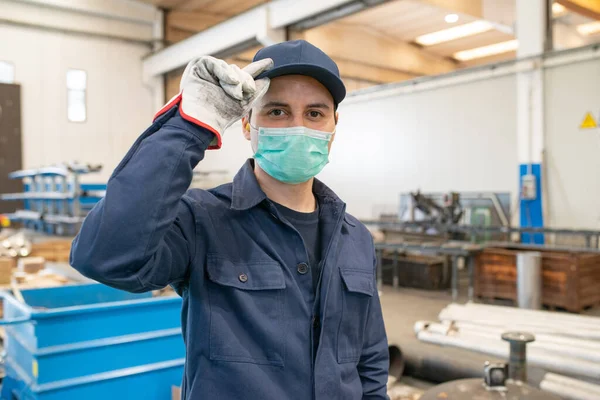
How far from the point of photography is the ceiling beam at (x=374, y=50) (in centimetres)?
987

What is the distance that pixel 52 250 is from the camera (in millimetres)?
5648

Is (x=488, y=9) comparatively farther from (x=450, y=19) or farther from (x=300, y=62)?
(x=300, y=62)

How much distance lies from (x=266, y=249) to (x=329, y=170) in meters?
7.20

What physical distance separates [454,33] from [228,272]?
11.1 metres

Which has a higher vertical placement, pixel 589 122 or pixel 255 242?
pixel 589 122

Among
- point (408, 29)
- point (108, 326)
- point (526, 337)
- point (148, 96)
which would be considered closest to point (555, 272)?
point (526, 337)

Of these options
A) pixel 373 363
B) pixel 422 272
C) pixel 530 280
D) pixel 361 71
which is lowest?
pixel 422 272

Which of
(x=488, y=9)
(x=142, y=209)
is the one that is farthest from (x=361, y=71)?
(x=142, y=209)

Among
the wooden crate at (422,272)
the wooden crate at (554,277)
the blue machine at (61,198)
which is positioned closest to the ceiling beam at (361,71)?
the blue machine at (61,198)

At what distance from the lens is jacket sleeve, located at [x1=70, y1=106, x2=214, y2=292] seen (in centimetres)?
86

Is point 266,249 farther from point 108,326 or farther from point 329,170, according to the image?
point 329,170

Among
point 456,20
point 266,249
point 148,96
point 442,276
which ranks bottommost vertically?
point 442,276

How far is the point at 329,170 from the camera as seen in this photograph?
325 inches

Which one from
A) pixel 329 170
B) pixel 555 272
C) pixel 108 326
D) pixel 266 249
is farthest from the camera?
pixel 329 170
